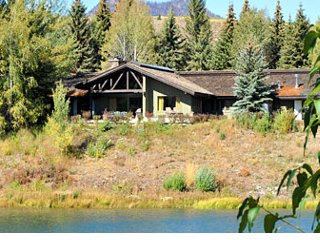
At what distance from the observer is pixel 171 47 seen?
190 feet

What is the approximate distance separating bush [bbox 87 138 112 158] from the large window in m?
7.24

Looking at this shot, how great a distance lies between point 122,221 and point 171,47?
40.4 meters

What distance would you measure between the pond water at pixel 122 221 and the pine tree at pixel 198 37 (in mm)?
36451

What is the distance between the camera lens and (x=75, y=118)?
3481cm

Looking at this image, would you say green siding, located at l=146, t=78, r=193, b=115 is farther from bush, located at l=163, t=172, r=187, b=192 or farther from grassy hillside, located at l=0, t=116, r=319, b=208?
bush, located at l=163, t=172, r=187, b=192

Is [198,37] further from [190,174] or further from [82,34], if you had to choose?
[190,174]

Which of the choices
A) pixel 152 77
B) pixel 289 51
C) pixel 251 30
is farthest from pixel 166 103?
pixel 251 30

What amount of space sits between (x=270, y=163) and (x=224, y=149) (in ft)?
8.55

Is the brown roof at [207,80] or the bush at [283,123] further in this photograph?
the brown roof at [207,80]

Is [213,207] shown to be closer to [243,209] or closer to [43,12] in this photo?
[43,12]

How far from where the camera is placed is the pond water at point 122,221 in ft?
54.5

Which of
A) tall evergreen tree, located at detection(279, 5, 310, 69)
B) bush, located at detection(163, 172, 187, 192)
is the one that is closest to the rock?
bush, located at detection(163, 172, 187, 192)

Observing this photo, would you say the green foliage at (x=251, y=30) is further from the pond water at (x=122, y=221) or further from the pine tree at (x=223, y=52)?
the pond water at (x=122, y=221)

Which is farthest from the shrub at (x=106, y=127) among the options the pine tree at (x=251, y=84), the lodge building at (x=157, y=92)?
the pine tree at (x=251, y=84)
